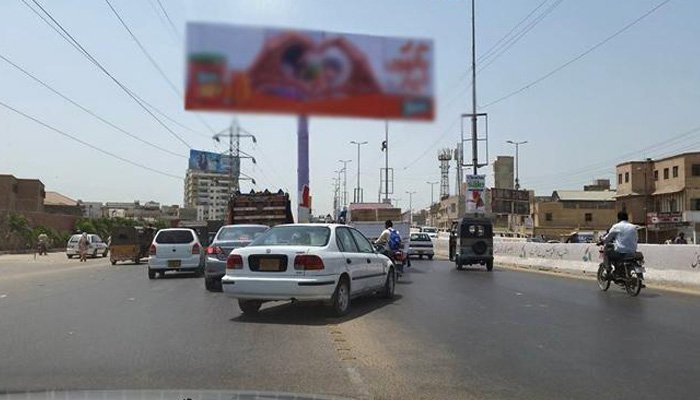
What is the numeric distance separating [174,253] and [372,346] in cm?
1461

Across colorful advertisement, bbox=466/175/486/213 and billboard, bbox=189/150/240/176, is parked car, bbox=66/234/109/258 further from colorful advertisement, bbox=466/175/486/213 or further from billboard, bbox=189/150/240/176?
billboard, bbox=189/150/240/176

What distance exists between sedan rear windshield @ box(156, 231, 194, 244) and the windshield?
4.79 meters

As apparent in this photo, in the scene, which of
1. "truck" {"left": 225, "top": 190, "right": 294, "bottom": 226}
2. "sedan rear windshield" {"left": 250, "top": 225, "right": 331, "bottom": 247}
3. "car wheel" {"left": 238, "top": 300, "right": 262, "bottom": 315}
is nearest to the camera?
"sedan rear windshield" {"left": 250, "top": 225, "right": 331, "bottom": 247}

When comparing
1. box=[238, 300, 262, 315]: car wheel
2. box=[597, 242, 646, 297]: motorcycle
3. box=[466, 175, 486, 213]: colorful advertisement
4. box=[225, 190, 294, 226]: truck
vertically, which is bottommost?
box=[238, 300, 262, 315]: car wheel

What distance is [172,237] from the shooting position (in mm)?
22812

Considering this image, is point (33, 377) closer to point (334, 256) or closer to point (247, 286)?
point (247, 286)

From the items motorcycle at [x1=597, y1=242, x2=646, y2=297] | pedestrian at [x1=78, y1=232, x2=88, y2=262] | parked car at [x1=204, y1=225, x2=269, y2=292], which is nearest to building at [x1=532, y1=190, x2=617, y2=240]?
pedestrian at [x1=78, y1=232, x2=88, y2=262]

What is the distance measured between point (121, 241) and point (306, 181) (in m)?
9.74

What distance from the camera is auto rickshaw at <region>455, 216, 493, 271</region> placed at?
92.4ft

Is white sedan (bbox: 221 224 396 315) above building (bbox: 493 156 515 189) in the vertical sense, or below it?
below

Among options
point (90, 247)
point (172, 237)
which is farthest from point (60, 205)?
point (172, 237)

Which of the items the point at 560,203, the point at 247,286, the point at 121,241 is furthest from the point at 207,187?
→ the point at 247,286

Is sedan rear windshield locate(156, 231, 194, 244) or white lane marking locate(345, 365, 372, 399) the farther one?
sedan rear windshield locate(156, 231, 194, 244)

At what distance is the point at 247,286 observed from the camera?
11359 mm
